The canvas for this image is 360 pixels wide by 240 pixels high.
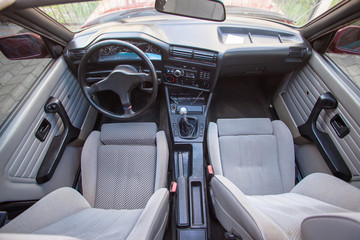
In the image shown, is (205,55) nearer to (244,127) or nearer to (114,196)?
(244,127)

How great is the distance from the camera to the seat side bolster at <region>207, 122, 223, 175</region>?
4.71ft

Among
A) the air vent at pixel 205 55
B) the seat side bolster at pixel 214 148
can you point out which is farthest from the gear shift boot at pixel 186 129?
the air vent at pixel 205 55

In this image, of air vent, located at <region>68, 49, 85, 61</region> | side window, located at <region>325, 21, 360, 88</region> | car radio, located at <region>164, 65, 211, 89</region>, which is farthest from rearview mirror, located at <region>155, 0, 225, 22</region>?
side window, located at <region>325, 21, 360, 88</region>

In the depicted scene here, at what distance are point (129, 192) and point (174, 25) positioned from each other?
1.41m

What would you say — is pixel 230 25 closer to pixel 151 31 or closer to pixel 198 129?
pixel 151 31

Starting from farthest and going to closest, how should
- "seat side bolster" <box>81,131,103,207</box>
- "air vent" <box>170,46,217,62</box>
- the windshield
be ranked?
the windshield, "air vent" <box>170,46,217,62</box>, "seat side bolster" <box>81,131,103,207</box>

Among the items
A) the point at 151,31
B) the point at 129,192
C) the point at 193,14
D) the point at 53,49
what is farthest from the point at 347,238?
the point at 53,49

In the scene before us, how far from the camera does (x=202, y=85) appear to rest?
183cm

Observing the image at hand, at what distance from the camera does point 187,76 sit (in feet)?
5.80

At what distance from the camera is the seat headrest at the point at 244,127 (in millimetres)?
1704

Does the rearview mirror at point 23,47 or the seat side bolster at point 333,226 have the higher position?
the rearview mirror at point 23,47

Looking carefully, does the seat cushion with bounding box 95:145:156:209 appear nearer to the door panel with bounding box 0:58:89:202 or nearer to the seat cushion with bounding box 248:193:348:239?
the door panel with bounding box 0:58:89:202

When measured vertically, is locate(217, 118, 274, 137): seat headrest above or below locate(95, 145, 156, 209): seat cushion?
above

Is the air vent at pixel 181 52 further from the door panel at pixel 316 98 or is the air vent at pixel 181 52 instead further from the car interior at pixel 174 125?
the door panel at pixel 316 98
